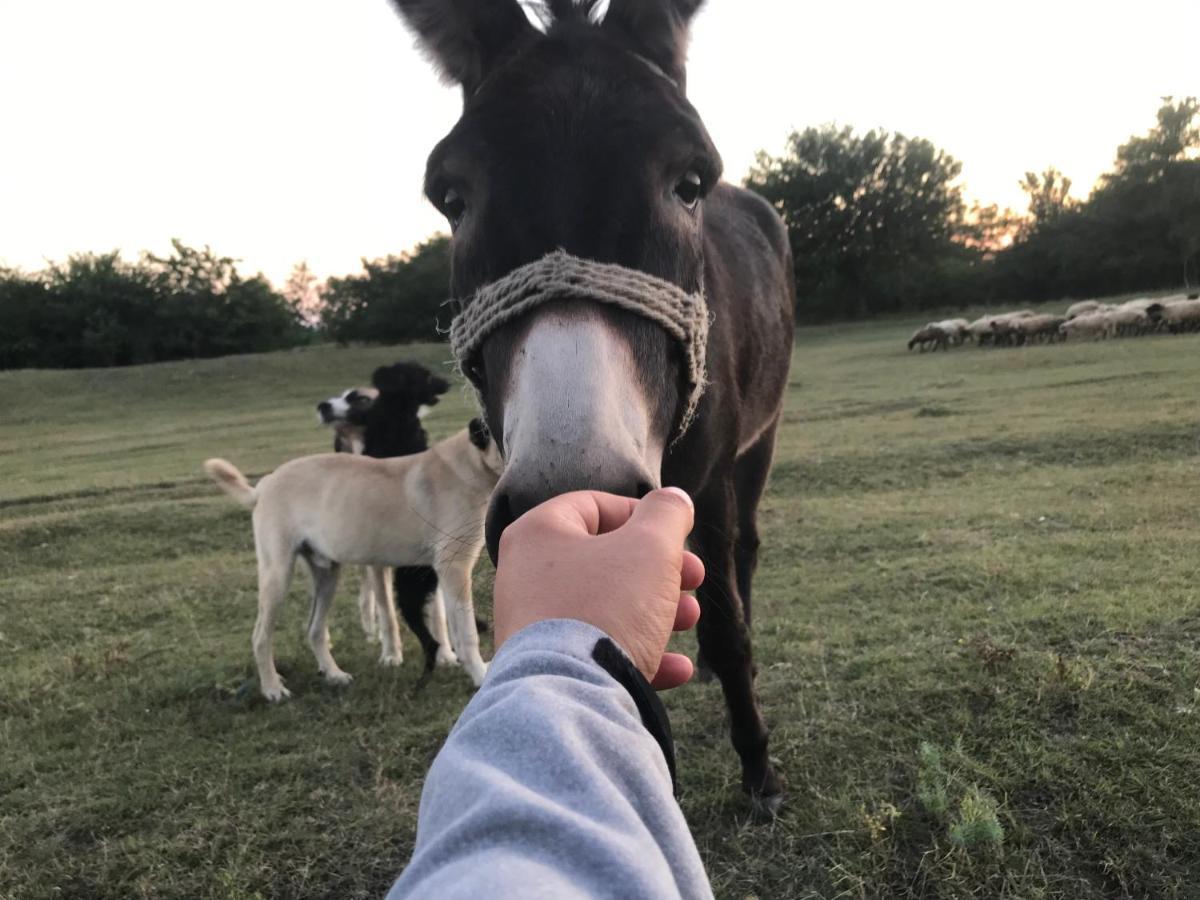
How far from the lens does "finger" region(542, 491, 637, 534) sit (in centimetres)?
107

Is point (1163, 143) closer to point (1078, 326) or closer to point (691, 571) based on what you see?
point (1078, 326)

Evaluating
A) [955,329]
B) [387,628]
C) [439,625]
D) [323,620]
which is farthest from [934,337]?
[323,620]

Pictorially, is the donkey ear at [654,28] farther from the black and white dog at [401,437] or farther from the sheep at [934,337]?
the sheep at [934,337]

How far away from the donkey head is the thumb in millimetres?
273

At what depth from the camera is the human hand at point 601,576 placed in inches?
38.1

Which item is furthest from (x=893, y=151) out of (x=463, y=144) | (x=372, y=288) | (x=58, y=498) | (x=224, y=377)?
(x=463, y=144)

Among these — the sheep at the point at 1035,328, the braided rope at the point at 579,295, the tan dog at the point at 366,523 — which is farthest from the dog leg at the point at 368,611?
the sheep at the point at 1035,328

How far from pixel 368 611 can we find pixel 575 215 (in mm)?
4407

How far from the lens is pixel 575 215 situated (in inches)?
68.3

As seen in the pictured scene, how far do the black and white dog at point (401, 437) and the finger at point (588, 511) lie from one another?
3653mm

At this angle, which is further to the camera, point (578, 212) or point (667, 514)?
point (578, 212)

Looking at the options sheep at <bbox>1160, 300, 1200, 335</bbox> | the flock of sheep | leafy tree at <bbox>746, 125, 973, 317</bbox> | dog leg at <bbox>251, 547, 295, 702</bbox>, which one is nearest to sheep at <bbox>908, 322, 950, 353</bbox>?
the flock of sheep

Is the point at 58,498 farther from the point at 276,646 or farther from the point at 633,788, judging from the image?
the point at 633,788

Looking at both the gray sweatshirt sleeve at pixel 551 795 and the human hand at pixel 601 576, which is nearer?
the gray sweatshirt sleeve at pixel 551 795
